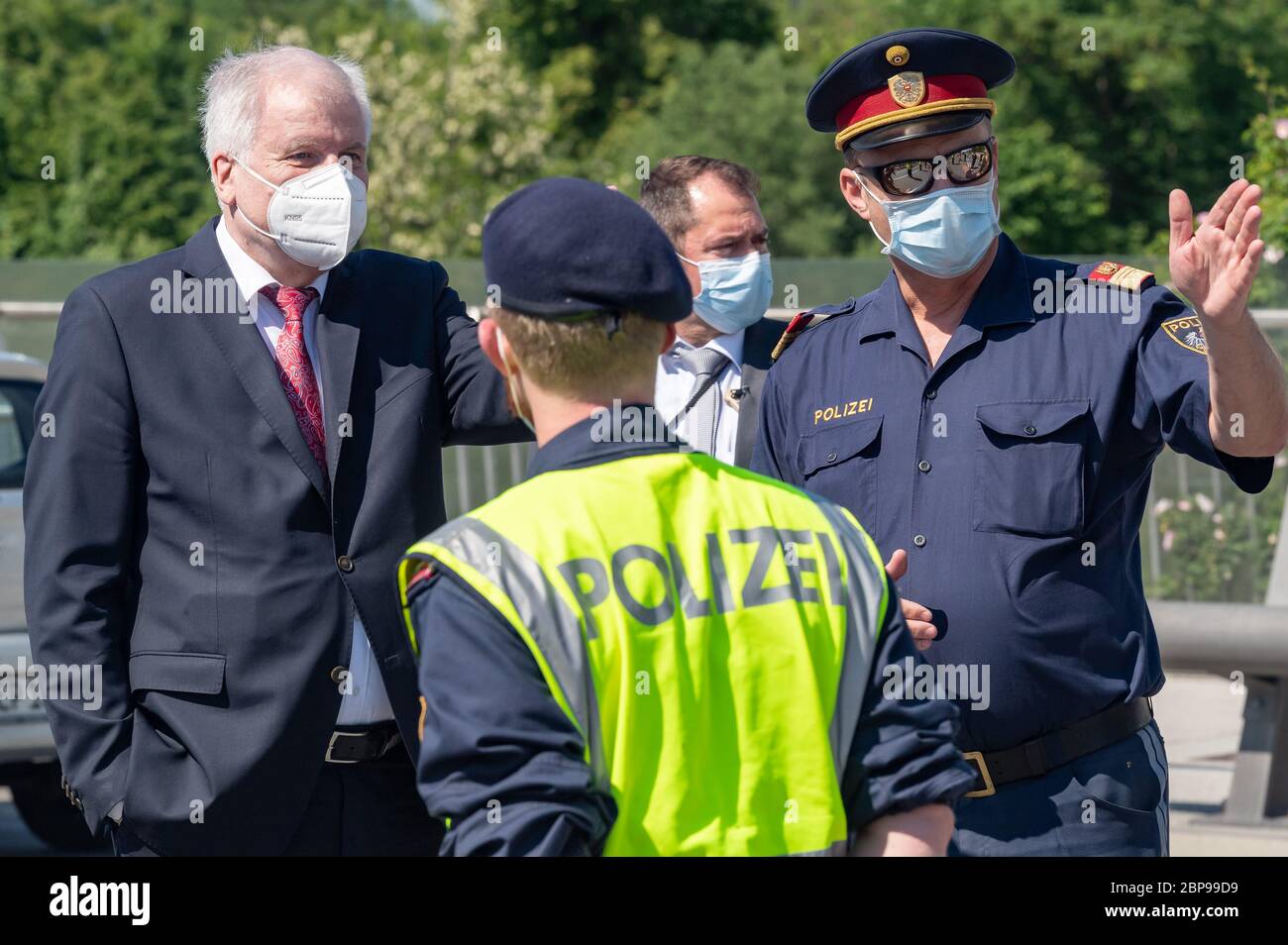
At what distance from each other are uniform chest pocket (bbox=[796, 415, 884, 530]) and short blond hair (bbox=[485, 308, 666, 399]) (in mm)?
1283

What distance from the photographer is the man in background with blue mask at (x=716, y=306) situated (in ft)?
14.4

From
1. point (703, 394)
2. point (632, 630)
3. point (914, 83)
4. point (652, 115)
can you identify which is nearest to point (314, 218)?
point (914, 83)

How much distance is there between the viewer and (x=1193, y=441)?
305 cm

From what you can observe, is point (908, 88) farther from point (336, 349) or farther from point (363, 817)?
point (363, 817)

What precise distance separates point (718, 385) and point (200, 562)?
164 centimetres

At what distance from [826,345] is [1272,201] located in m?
7.08

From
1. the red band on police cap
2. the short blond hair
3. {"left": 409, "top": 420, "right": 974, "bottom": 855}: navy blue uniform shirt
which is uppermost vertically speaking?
the red band on police cap

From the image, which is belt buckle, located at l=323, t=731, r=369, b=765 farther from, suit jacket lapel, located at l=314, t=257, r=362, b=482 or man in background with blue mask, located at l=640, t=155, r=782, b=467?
man in background with blue mask, located at l=640, t=155, r=782, b=467

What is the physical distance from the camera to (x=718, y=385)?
14.6ft

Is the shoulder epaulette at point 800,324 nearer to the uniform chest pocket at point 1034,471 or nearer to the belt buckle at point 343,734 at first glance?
the uniform chest pocket at point 1034,471

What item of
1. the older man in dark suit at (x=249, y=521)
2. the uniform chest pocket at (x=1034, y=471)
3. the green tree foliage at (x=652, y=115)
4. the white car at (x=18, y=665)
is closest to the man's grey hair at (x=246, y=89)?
the older man in dark suit at (x=249, y=521)

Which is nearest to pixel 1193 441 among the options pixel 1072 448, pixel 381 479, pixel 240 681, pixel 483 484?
pixel 1072 448

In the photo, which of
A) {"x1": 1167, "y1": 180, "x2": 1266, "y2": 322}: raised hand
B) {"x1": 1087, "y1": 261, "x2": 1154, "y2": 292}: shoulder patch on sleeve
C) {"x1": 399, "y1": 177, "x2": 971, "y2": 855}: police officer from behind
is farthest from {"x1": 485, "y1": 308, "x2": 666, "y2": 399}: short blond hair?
{"x1": 1087, "y1": 261, "x2": 1154, "y2": 292}: shoulder patch on sleeve

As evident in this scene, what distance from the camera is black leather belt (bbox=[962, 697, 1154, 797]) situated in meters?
3.15
